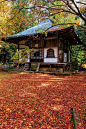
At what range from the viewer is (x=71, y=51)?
68.7 ft

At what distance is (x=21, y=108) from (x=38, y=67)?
10.5m

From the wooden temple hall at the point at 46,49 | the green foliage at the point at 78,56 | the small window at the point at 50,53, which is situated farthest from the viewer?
the green foliage at the point at 78,56

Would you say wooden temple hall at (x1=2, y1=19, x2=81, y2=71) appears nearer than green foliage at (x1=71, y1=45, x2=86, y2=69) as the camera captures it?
Yes

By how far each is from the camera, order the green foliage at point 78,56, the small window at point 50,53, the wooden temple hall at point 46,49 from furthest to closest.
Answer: the green foliage at point 78,56 < the small window at point 50,53 < the wooden temple hall at point 46,49

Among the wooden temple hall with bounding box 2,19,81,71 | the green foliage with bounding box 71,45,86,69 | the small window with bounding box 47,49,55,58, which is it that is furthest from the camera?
the green foliage with bounding box 71,45,86,69

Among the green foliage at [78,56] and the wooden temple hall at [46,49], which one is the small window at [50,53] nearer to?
the wooden temple hall at [46,49]

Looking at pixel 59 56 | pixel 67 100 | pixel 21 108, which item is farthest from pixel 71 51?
pixel 21 108

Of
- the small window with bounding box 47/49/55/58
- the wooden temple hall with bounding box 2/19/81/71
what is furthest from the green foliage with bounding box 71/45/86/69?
the small window with bounding box 47/49/55/58

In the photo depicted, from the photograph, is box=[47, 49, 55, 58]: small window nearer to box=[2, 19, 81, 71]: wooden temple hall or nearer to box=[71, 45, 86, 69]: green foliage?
box=[2, 19, 81, 71]: wooden temple hall

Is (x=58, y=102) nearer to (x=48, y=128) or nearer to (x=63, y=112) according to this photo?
(x=63, y=112)

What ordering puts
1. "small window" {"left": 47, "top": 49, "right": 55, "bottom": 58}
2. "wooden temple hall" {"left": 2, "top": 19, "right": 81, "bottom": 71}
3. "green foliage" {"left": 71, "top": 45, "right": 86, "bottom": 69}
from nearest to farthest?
"wooden temple hall" {"left": 2, "top": 19, "right": 81, "bottom": 71}, "small window" {"left": 47, "top": 49, "right": 55, "bottom": 58}, "green foliage" {"left": 71, "top": 45, "right": 86, "bottom": 69}

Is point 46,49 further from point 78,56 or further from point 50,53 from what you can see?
point 78,56

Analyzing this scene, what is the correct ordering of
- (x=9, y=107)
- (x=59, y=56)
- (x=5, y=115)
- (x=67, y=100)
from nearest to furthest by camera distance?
(x=5, y=115)
(x=9, y=107)
(x=67, y=100)
(x=59, y=56)

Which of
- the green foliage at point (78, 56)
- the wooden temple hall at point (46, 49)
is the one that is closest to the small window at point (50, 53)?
the wooden temple hall at point (46, 49)
